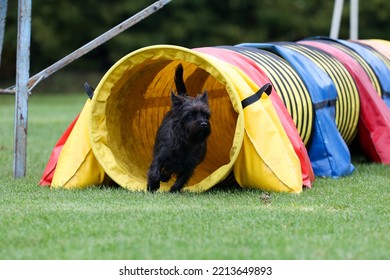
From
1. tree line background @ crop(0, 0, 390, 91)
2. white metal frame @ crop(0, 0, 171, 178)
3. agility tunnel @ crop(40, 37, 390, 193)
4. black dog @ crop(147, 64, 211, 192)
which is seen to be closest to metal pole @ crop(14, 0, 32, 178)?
white metal frame @ crop(0, 0, 171, 178)

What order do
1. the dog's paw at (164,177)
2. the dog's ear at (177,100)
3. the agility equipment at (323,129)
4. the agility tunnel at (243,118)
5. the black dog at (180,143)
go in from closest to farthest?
the black dog at (180,143)
the dog's ear at (177,100)
the agility tunnel at (243,118)
the dog's paw at (164,177)
the agility equipment at (323,129)

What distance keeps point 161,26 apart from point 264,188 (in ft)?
88.1

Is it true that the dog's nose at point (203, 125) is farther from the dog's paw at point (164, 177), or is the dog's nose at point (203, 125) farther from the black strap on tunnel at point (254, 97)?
the dog's paw at point (164, 177)

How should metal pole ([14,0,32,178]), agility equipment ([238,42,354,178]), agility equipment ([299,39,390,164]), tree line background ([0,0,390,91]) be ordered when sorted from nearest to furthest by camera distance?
metal pole ([14,0,32,178]), agility equipment ([238,42,354,178]), agility equipment ([299,39,390,164]), tree line background ([0,0,390,91])

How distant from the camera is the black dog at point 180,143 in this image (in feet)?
22.4

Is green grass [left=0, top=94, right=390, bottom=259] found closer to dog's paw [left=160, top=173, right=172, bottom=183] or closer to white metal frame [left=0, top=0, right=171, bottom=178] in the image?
white metal frame [left=0, top=0, right=171, bottom=178]

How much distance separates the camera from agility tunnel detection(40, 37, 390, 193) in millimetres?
7078

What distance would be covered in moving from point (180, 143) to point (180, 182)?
341 mm

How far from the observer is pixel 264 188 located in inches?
279

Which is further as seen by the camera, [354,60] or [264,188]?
[354,60]

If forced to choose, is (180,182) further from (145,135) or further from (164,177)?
(145,135)

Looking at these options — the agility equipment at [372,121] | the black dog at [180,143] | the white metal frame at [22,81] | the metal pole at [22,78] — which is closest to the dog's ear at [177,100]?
the black dog at [180,143]
